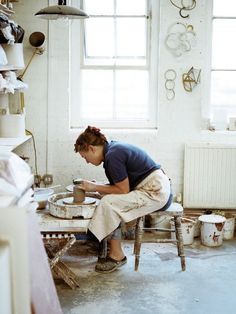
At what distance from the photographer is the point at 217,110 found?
Result: 4746 mm

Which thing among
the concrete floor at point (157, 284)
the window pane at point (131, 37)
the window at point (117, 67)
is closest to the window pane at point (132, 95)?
the window at point (117, 67)

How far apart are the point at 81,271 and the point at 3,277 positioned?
7.20ft

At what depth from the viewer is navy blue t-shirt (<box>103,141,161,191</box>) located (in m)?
3.69

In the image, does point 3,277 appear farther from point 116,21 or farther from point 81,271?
point 116,21

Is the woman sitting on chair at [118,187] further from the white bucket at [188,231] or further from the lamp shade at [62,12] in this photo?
the lamp shade at [62,12]

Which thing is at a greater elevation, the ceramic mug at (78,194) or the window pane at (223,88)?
the window pane at (223,88)

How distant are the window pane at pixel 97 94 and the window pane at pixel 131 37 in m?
0.26

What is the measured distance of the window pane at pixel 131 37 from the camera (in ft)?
15.3

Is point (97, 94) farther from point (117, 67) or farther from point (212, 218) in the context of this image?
point (212, 218)

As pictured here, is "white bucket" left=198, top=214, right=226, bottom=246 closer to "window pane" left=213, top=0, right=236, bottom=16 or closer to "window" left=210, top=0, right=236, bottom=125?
"window" left=210, top=0, right=236, bottom=125

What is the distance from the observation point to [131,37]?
15.4 feet

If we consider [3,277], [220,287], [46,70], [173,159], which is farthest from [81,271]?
[3,277]

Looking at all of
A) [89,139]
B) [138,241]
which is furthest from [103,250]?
[89,139]

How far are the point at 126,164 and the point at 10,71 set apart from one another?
3.86 ft
